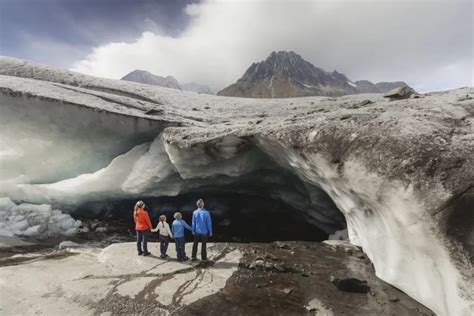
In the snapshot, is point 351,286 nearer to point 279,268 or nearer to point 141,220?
point 279,268

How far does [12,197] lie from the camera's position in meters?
17.0

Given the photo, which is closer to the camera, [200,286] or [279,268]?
[200,286]

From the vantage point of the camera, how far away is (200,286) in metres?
6.53

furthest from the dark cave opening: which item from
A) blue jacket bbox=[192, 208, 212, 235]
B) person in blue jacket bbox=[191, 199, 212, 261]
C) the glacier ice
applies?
blue jacket bbox=[192, 208, 212, 235]

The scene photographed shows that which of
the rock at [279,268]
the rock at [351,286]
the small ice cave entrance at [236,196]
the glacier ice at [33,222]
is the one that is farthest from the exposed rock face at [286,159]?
the rock at [279,268]

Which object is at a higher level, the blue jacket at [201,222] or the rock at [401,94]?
the rock at [401,94]

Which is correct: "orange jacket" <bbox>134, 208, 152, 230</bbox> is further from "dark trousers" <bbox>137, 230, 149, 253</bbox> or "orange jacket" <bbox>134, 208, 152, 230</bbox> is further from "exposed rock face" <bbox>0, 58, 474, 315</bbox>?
"exposed rock face" <bbox>0, 58, 474, 315</bbox>

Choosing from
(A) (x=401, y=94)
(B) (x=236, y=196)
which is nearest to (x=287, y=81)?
(B) (x=236, y=196)

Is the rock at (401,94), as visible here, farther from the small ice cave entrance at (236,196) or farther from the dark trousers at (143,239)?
the dark trousers at (143,239)

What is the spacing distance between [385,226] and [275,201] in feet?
33.9

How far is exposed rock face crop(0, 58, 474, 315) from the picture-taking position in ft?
18.1

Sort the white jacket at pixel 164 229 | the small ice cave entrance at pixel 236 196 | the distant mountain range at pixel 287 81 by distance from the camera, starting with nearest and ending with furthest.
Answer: the white jacket at pixel 164 229 < the small ice cave entrance at pixel 236 196 < the distant mountain range at pixel 287 81

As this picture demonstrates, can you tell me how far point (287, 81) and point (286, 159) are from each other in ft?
520

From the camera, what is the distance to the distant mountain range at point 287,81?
157962 millimetres
